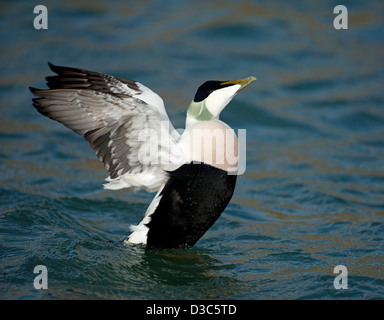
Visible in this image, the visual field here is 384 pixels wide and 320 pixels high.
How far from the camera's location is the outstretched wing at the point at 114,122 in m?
4.46

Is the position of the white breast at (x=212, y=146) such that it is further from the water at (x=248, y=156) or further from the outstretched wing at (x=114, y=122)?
the water at (x=248, y=156)

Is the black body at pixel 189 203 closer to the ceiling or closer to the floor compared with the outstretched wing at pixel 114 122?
closer to the floor

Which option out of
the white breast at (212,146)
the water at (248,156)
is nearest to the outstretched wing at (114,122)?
the white breast at (212,146)

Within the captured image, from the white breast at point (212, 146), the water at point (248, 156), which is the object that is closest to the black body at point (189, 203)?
the white breast at point (212, 146)

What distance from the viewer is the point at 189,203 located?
460 cm

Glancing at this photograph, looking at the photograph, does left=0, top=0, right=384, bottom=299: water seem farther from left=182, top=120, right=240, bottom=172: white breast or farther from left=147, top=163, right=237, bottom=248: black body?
left=182, top=120, right=240, bottom=172: white breast

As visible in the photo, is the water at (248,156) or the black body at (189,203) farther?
the water at (248,156)

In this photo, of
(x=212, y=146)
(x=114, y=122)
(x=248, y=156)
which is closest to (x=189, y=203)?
(x=212, y=146)

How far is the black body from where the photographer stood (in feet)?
14.9

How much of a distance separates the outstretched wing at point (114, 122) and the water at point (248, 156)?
704 millimetres

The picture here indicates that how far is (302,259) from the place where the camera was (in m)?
5.06
